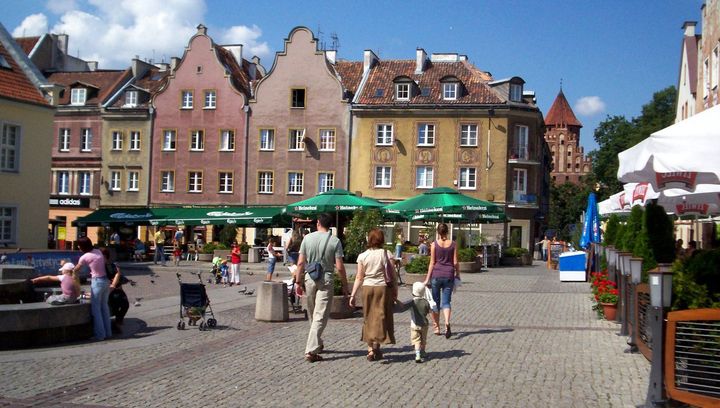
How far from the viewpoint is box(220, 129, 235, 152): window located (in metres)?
54.5

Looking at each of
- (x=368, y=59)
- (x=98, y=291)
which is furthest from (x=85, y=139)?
(x=98, y=291)

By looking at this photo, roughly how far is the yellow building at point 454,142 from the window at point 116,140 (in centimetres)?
1723

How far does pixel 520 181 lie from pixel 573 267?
2511cm

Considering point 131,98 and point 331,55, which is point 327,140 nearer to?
point 331,55

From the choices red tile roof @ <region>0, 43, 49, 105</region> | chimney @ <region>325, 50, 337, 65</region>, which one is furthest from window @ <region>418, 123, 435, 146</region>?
red tile roof @ <region>0, 43, 49, 105</region>

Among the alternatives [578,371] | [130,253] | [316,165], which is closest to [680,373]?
[578,371]

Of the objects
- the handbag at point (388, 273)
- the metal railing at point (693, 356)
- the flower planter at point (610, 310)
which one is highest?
the handbag at point (388, 273)

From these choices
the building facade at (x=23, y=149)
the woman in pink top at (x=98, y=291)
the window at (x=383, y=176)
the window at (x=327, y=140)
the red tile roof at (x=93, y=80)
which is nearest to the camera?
the woman in pink top at (x=98, y=291)

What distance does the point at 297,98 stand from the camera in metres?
53.6

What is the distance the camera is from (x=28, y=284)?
1366 cm

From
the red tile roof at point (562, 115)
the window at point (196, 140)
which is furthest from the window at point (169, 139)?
the red tile roof at point (562, 115)

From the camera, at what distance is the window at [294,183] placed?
53.2 meters

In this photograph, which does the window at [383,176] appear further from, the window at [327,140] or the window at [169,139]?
the window at [169,139]

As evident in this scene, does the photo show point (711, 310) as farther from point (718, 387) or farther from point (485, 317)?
point (485, 317)
